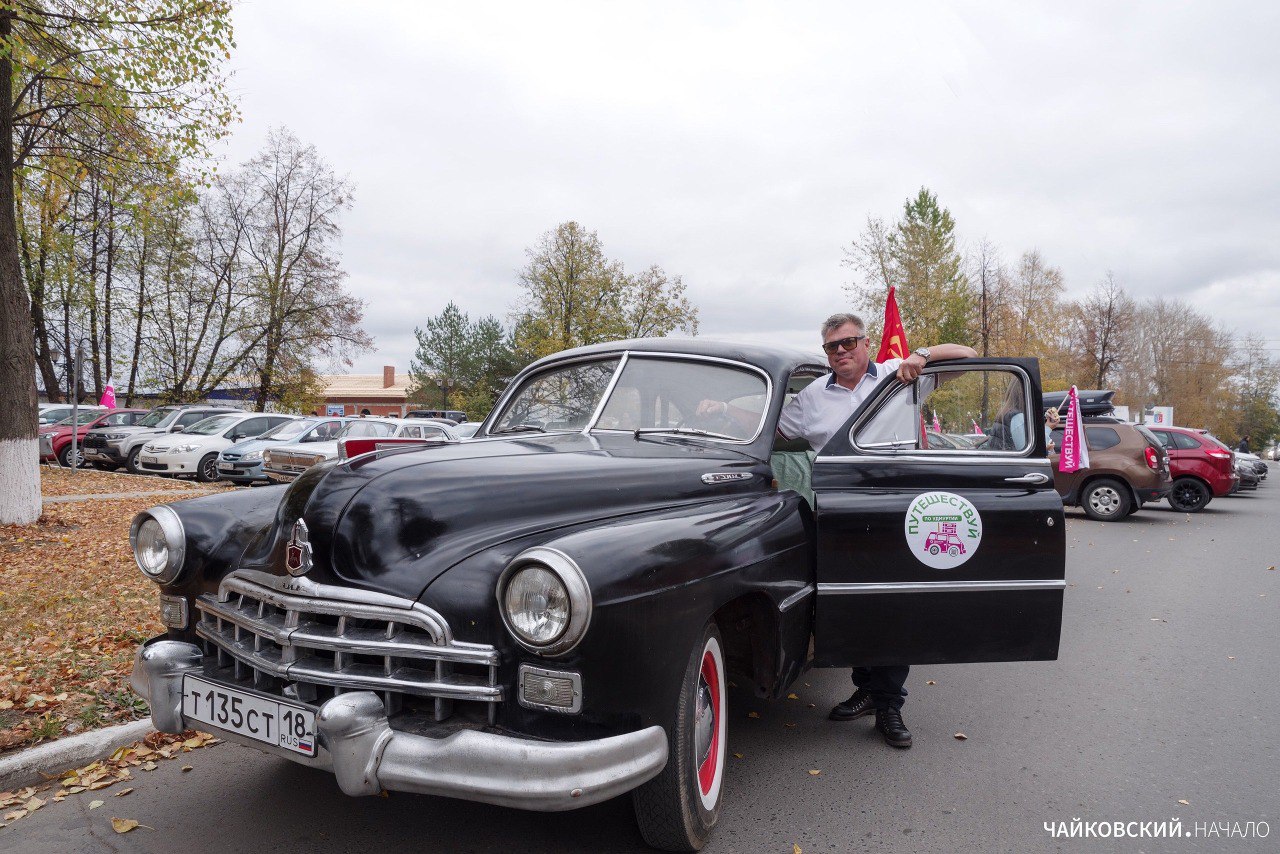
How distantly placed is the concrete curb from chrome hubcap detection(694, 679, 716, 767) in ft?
9.03

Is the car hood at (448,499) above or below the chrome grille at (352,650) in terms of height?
above

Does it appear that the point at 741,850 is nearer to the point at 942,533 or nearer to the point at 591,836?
the point at 591,836

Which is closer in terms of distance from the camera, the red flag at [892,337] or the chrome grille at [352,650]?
the chrome grille at [352,650]

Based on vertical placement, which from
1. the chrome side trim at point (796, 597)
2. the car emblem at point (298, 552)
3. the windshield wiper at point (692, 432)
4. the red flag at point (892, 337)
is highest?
the red flag at point (892, 337)

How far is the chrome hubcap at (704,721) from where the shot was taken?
120 inches

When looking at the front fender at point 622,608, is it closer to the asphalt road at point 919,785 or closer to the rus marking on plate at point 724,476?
the rus marking on plate at point 724,476

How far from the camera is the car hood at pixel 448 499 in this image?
2.77m

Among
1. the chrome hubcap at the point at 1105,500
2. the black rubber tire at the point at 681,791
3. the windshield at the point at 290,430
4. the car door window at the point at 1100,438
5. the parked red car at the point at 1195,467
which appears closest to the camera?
the black rubber tire at the point at 681,791

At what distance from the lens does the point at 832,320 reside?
14.9 feet

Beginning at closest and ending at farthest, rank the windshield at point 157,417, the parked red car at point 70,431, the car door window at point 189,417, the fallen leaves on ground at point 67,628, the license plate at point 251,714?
the license plate at point 251,714
the fallen leaves on ground at point 67,628
the parked red car at point 70,431
the car door window at point 189,417
the windshield at point 157,417

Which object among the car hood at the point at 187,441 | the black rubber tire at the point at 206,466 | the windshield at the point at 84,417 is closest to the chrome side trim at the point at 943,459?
the black rubber tire at the point at 206,466

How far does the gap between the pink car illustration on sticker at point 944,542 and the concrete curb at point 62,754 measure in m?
3.75

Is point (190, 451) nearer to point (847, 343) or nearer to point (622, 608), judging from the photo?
point (847, 343)

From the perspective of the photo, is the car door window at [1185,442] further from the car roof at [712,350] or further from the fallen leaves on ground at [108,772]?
the fallen leaves on ground at [108,772]
